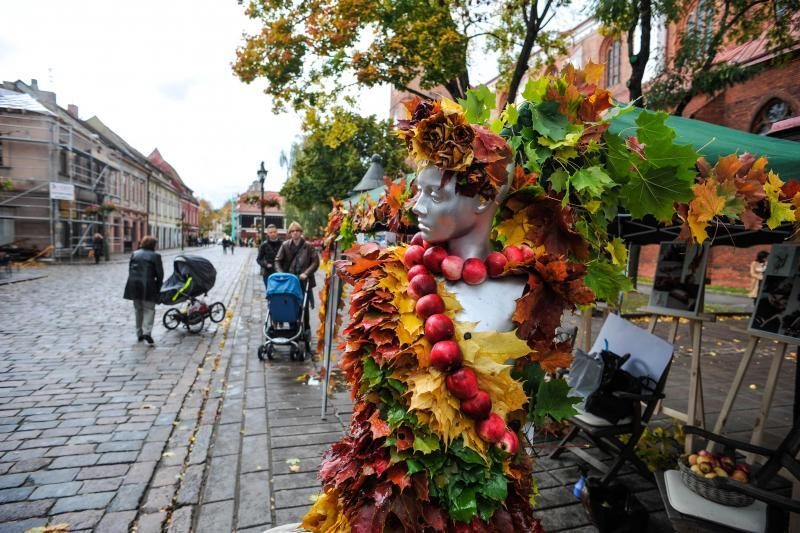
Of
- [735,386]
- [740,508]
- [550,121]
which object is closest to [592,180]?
[550,121]

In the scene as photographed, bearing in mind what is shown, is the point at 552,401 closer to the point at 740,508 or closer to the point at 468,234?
the point at 468,234

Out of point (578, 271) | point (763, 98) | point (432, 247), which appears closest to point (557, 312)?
point (578, 271)

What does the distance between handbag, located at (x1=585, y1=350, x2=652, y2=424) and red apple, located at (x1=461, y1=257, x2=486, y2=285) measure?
2.37 m

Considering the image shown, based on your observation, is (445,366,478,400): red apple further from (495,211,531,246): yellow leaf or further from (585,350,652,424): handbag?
(585,350,652,424): handbag

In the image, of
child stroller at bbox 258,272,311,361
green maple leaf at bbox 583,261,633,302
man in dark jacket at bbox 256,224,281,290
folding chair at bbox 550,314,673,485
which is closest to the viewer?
green maple leaf at bbox 583,261,633,302

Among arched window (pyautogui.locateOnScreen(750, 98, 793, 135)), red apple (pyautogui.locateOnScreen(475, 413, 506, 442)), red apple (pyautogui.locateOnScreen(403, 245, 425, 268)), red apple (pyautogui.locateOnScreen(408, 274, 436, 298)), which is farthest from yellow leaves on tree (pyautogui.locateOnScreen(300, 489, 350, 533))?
arched window (pyautogui.locateOnScreen(750, 98, 793, 135))

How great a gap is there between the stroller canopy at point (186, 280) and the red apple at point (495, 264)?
777 cm

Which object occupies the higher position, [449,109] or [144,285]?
[449,109]

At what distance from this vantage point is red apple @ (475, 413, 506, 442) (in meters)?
1.51

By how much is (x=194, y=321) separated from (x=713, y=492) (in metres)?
8.01

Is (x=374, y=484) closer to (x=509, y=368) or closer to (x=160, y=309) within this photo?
(x=509, y=368)

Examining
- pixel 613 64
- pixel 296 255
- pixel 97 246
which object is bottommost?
pixel 97 246

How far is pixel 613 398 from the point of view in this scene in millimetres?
3465

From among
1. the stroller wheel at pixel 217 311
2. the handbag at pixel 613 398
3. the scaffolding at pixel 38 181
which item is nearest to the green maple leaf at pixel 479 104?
the handbag at pixel 613 398
